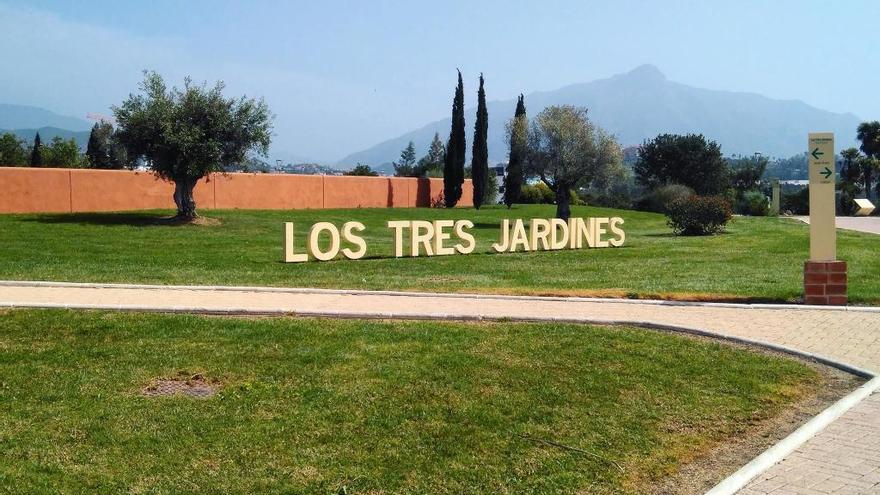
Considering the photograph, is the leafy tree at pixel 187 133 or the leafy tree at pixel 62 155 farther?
the leafy tree at pixel 62 155

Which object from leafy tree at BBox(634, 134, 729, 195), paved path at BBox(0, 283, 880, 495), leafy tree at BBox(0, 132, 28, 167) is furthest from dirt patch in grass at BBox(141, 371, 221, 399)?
leafy tree at BBox(634, 134, 729, 195)

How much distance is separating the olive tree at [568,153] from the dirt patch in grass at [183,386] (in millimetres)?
29531

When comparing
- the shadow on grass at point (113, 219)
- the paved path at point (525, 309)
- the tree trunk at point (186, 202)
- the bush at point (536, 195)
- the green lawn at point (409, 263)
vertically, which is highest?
the bush at point (536, 195)

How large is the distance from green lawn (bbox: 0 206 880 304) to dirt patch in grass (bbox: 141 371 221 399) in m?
6.47

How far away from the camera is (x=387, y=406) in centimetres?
658

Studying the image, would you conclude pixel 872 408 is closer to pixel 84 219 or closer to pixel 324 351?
pixel 324 351

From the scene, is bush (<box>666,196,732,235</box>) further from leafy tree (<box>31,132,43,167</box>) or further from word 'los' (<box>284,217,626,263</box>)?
leafy tree (<box>31,132,43,167</box>)

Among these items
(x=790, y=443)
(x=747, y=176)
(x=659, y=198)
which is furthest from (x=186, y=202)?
(x=747, y=176)

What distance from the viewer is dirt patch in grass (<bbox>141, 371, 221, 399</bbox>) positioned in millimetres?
6832

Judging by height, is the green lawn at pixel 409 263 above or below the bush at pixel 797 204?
below

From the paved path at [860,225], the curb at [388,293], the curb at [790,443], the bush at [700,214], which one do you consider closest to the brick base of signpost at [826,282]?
the curb at [388,293]

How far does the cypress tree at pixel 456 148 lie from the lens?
47.8 metres

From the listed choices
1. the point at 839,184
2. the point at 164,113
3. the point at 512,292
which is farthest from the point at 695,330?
the point at 839,184

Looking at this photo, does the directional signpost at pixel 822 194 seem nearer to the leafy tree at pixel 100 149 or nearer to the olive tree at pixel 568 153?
the olive tree at pixel 568 153
